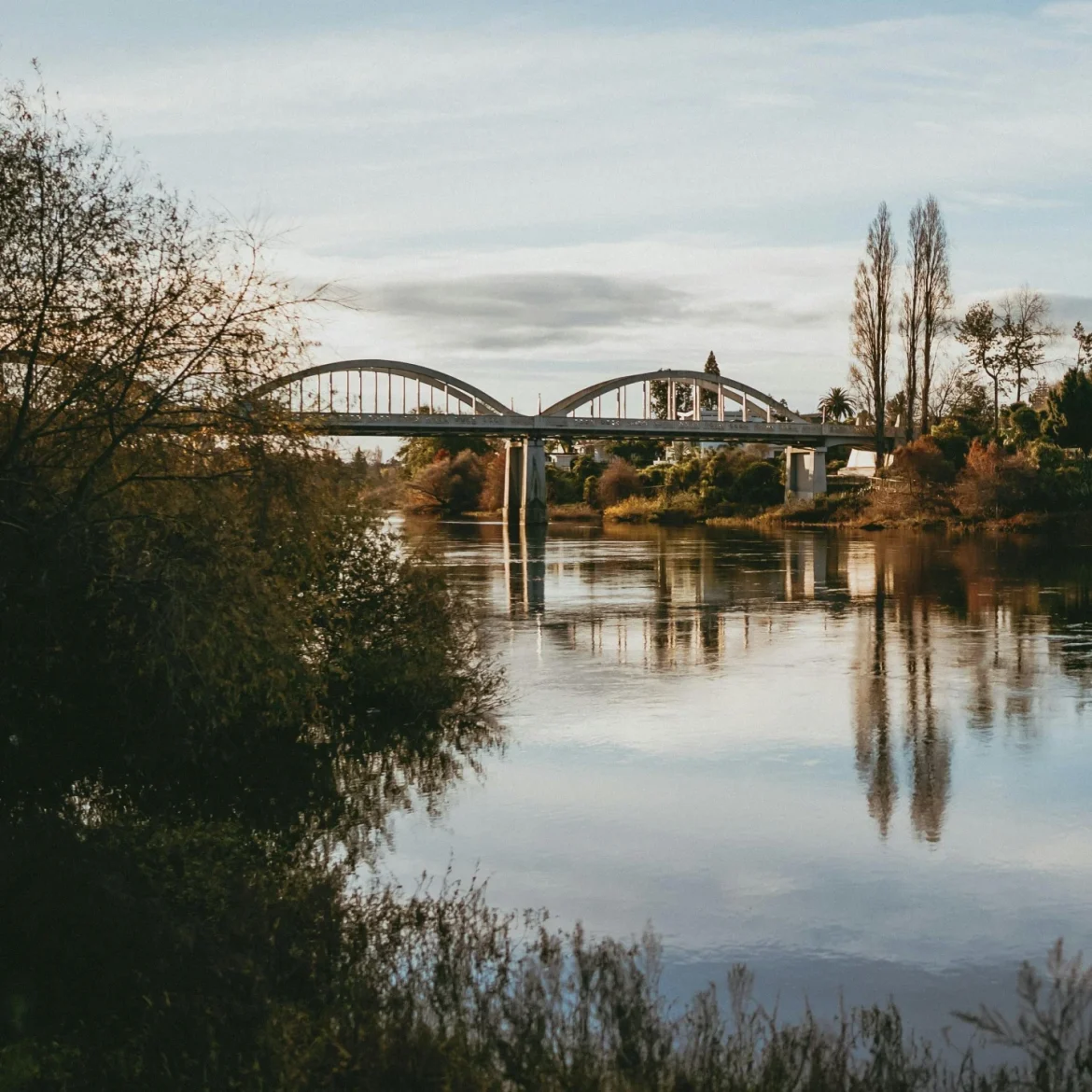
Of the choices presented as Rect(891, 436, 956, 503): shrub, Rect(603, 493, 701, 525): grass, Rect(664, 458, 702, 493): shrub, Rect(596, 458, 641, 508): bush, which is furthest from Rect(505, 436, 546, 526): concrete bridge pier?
Rect(891, 436, 956, 503): shrub

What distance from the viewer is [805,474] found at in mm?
91312

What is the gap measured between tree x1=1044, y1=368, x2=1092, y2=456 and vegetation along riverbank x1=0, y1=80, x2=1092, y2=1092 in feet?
197

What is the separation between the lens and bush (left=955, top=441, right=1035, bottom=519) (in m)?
65.5

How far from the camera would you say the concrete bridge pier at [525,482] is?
91.5 m

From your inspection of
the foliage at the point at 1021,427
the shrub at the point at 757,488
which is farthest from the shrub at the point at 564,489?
the foliage at the point at 1021,427

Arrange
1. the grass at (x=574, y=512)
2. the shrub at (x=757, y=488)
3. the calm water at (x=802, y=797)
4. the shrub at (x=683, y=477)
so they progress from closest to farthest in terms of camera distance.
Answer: the calm water at (x=802, y=797) < the shrub at (x=757, y=488) < the shrub at (x=683, y=477) < the grass at (x=574, y=512)

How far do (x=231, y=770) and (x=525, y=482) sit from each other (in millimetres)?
78536

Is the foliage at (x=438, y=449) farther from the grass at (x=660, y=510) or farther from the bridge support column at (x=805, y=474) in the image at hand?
the bridge support column at (x=805, y=474)

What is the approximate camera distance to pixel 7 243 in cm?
1158

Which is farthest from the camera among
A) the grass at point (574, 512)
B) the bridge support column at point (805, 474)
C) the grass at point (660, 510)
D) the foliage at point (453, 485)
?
the foliage at point (453, 485)

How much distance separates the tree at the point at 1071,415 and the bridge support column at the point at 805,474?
17.6 metres

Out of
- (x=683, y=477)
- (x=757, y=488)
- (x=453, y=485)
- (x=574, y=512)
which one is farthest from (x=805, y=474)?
(x=453, y=485)

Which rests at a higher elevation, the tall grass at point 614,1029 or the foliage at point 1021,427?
the foliage at point 1021,427

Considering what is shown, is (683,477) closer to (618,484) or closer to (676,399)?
(618,484)
